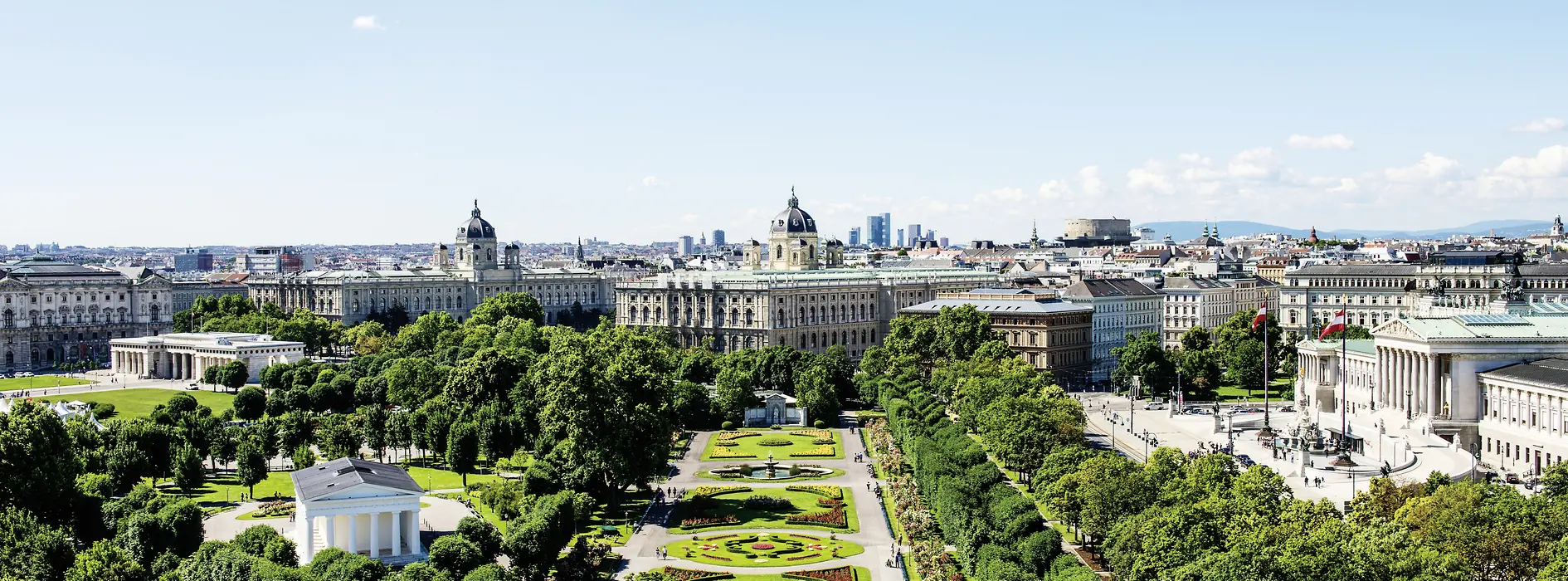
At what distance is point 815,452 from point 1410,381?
35.7 m

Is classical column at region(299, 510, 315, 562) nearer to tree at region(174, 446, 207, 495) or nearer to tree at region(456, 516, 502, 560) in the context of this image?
tree at region(456, 516, 502, 560)

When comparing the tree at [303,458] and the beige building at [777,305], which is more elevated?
the beige building at [777,305]

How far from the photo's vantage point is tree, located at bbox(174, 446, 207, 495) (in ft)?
274

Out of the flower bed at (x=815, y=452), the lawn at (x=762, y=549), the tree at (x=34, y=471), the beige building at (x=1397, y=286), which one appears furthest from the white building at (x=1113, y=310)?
the tree at (x=34, y=471)

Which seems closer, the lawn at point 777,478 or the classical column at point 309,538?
the classical column at point 309,538

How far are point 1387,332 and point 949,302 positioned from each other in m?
64.7

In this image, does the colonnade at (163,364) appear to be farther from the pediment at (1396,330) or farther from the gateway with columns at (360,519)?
the pediment at (1396,330)

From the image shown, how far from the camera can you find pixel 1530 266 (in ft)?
490

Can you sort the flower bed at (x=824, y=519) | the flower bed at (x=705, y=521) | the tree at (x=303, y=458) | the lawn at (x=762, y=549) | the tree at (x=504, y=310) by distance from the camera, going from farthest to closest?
the tree at (x=504, y=310) < the tree at (x=303, y=458) < the flower bed at (x=705, y=521) < the flower bed at (x=824, y=519) < the lawn at (x=762, y=549)

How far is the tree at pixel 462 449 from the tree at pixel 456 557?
27.5 metres

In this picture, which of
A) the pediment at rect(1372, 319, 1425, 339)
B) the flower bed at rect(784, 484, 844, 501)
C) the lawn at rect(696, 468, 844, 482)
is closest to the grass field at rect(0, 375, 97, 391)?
the lawn at rect(696, 468, 844, 482)

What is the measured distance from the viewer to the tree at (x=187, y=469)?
83.6 m

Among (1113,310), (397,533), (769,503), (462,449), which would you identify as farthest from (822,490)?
(1113,310)

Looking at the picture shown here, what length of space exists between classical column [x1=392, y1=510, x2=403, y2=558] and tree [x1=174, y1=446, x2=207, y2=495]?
23.2 metres
